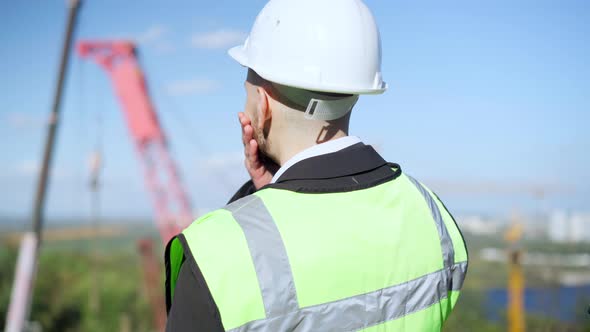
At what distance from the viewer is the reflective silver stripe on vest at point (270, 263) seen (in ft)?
4.17

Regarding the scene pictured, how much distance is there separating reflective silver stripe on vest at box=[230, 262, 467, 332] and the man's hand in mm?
546

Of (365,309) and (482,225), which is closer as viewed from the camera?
(365,309)

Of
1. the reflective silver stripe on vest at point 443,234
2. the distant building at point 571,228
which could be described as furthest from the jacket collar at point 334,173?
the distant building at point 571,228

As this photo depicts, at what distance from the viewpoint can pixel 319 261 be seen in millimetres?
1328

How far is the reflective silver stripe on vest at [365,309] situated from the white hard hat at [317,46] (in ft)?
1.86

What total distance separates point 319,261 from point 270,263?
0.12 metres

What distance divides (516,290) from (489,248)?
4.91 m

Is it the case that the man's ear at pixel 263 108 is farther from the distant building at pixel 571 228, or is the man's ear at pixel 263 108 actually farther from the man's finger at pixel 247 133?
the distant building at pixel 571 228

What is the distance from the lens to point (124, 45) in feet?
82.1

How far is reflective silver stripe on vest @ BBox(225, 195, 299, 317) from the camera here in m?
1.27

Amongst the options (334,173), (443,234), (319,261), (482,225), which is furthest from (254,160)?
(482,225)

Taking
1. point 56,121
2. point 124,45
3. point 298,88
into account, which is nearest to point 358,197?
point 298,88

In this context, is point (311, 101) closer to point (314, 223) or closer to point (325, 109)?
point (325, 109)

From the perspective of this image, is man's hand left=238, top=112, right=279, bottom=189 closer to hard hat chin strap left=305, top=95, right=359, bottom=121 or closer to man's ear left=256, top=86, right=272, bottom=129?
man's ear left=256, top=86, right=272, bottom=129
